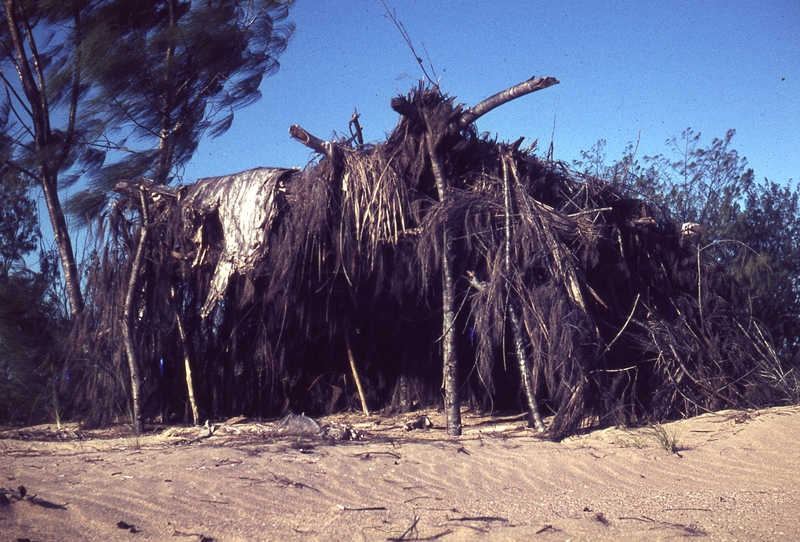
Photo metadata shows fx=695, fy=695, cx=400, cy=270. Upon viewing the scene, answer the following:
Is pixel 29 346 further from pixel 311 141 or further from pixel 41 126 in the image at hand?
pixel 311 141

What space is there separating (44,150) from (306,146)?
6690 millimetres

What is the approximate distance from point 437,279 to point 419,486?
3.91m

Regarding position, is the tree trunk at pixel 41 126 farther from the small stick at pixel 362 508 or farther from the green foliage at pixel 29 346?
the small stick at pixel 362 508

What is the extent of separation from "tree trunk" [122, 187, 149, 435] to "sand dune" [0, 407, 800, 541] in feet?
1.97


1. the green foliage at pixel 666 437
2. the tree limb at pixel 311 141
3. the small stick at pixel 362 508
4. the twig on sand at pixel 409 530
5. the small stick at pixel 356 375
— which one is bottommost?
the twig on sand at pixel 409 530

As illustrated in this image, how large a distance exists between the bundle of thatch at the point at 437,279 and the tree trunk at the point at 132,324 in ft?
0.11

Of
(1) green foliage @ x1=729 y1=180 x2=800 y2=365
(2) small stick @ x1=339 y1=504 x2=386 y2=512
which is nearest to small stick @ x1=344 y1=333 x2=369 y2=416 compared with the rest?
(2) small stick @ x1=339 y1=504 x2=386 y2=512

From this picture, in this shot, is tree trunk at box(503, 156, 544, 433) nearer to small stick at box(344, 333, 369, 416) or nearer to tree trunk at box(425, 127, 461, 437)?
tree trunk at box(425, 127, 461, 437)

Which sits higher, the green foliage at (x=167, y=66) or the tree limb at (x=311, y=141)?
the green foliage at (x=167, y=66)

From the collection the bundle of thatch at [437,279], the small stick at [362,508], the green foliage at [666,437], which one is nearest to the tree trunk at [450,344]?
the bundle of thatch at [437,279]

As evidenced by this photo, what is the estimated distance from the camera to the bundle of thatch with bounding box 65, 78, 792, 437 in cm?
670

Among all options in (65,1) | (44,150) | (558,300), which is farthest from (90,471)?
(65,1)

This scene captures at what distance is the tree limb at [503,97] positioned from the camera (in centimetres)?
639

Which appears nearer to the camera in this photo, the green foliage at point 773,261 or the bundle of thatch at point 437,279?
the bundle of thatch at point 437,279
